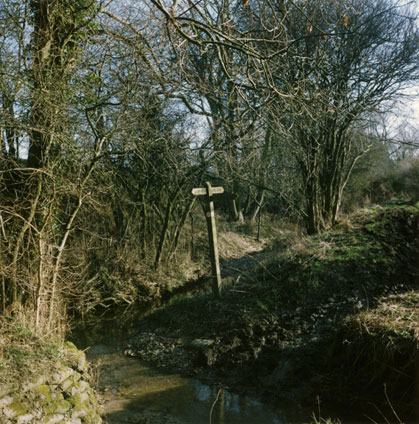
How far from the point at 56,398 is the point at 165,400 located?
1.85 m

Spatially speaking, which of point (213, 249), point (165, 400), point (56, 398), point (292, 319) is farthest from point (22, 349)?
point (213, 249)

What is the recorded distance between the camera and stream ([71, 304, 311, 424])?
17.0ft

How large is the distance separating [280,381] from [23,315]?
3.63 metres

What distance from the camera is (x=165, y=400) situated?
574 cm

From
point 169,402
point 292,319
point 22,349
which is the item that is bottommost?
point 169,402

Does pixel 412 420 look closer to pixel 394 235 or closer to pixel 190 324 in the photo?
pixel 190 324

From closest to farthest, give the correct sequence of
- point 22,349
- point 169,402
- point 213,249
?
point 22,349, point 169,402, point 213,249

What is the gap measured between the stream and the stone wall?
642mm

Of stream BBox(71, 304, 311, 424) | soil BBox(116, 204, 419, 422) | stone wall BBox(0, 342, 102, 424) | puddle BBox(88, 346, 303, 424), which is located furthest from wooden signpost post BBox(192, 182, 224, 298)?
stone wall BBox(0, 342, 102, 424)

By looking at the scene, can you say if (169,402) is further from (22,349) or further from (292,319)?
(292,319)

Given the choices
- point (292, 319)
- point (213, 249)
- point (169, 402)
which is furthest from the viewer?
point (213, 249)

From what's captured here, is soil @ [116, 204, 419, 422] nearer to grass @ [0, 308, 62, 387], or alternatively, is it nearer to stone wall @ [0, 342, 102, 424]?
stone wall @ [0, 342, 102, 424]

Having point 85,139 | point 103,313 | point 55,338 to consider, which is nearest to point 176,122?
point 85,139

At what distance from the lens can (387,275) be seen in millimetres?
7863
